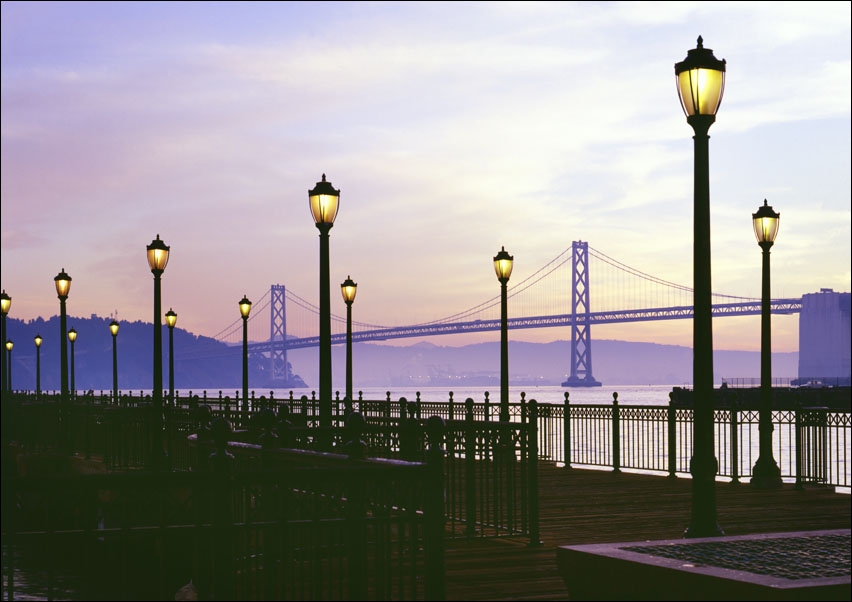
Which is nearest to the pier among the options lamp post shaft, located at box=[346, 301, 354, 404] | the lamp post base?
the lamp post base

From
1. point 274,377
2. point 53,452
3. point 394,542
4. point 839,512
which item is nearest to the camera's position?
point 394,542

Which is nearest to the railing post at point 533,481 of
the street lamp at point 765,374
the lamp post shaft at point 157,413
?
the street lamp at point 765,374

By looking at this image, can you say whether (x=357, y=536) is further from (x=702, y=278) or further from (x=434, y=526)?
(x=702, y=278)

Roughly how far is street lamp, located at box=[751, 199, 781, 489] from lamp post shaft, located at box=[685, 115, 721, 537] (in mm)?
6685

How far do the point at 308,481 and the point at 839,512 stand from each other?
33.4 ft

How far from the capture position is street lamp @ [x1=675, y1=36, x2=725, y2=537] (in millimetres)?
11406

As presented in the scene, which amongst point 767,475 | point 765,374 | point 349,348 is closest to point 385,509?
point 767,475

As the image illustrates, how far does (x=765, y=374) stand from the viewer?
19.7m

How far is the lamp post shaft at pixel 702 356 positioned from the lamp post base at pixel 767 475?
712 centimetres

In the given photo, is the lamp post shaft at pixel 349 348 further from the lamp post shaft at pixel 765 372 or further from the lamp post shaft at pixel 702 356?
the lamp post shaft at pixel 702 356

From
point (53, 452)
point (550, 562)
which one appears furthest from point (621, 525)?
point (53, 452)

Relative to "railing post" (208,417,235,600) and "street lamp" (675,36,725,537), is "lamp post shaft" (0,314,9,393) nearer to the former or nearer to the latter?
"railing post" (208,417,235,600)

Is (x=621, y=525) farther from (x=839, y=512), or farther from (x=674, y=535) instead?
(x=839, y=512)

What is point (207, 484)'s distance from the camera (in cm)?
666
